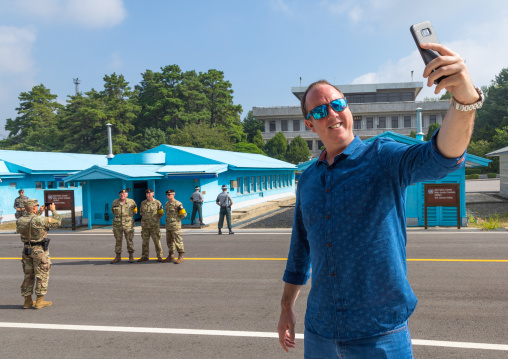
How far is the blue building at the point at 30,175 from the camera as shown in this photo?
25562 millimetres

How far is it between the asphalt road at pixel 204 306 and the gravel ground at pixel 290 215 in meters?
7.26

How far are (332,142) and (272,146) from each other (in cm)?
5645

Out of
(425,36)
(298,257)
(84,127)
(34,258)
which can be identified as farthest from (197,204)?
(84,127)

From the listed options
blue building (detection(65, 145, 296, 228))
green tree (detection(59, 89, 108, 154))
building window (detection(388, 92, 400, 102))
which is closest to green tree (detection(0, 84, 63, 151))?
green tree (detection(59, 89, 108, 154))

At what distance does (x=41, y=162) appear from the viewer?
97.9 feet

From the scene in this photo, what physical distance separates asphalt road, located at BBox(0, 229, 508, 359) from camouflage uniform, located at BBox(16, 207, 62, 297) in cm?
45

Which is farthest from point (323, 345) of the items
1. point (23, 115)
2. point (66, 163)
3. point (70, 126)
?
point (23, 115)

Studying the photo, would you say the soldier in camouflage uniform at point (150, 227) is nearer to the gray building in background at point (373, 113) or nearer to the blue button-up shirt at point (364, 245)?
the blue button-up shirt at point (364, 245)

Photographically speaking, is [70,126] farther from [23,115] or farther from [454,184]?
[454,184]

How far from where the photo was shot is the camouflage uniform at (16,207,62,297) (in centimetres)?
759

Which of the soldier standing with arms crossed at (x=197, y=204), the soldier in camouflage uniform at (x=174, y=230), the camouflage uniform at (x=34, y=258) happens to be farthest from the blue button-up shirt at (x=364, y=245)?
the soldier standing with arms crossed at (x=197, y=204)

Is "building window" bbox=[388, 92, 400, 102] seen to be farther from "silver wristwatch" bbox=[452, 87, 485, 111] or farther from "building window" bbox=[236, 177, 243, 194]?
"silver wristwatch" bbox=[452, 87, 485, 111]

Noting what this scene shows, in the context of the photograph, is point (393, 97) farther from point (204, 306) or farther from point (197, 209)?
point (204, 306)

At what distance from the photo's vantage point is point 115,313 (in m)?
7.06
